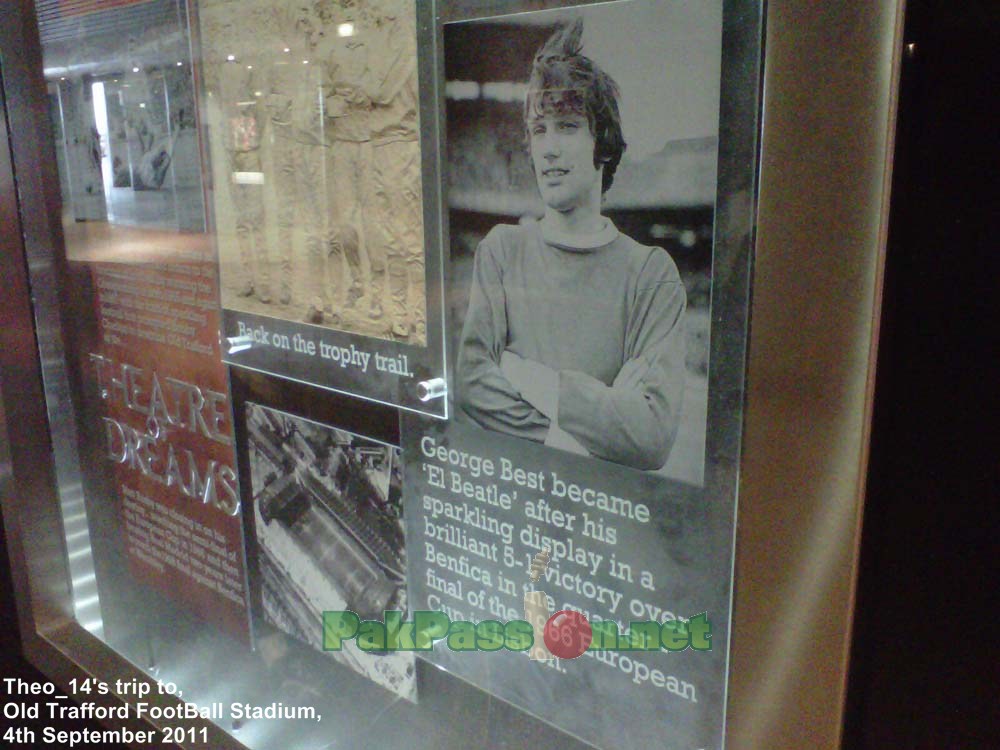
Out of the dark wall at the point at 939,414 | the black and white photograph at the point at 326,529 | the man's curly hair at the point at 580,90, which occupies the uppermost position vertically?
the man's curly hair at the point at 580,90

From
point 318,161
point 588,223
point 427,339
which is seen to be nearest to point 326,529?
point 427,339

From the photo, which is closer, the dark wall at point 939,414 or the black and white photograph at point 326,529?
the dark wall at point 939,414

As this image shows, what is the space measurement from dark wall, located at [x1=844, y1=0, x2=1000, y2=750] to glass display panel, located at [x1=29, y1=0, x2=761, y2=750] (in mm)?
147

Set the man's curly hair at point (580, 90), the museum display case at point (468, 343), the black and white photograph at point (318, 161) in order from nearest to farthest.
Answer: the museum display case at point (468, 343) → the man's curly hair at point (580, 90) → the black and white photograph at point (318, 161)

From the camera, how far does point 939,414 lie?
2.46 feet

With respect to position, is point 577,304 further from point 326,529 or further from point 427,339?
point 326,529

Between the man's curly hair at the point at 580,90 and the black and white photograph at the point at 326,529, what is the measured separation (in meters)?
0.57

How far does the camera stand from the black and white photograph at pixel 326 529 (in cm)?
136

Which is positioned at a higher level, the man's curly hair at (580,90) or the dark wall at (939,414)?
the man's curly hair at (580,90)

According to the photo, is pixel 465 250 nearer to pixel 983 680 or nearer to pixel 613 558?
pixel 613 558

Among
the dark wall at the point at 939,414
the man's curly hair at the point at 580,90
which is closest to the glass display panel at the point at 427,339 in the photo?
the man's curly hair at the point at 580,90

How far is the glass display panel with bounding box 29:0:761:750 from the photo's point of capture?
3.04ft

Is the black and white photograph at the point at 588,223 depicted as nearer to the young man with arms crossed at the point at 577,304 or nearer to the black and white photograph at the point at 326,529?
the young man with arms crossed at the point at 577,304

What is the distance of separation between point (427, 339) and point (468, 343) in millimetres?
75
